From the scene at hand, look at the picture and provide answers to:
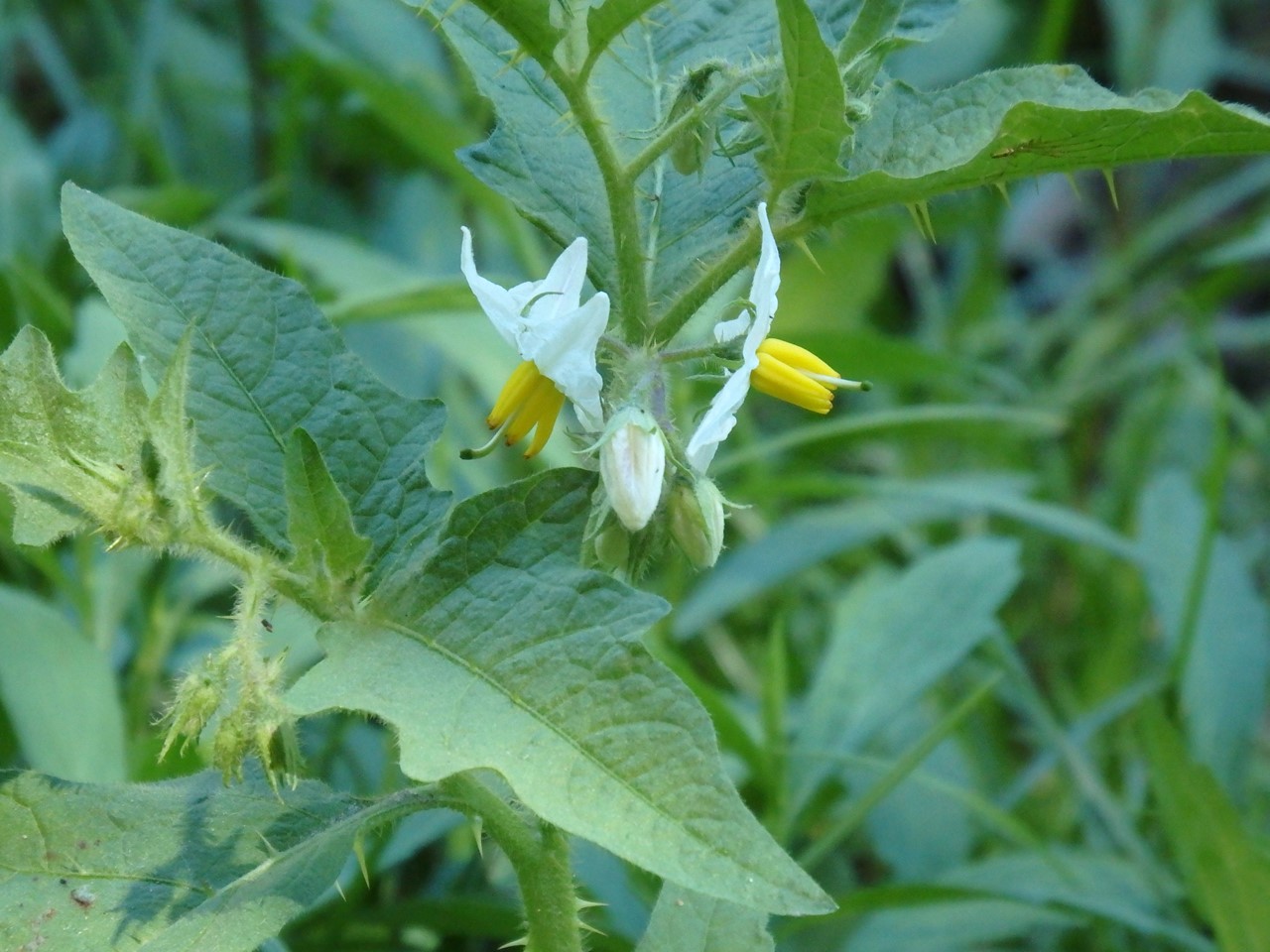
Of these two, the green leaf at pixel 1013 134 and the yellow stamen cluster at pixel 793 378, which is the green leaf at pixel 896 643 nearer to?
the yellow stamen cluster at pixel 793 378

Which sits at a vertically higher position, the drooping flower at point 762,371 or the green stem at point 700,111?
the green stem at point 700,111

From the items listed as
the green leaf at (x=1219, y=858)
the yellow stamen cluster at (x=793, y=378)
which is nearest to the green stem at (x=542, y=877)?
the yellow stamen cluster at (x=793, y=378)

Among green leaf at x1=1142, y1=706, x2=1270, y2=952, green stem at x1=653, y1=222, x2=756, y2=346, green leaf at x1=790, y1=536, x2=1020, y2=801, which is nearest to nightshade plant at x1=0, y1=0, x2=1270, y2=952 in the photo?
green stem at x1=653, y1=222, x2=756, y2=346

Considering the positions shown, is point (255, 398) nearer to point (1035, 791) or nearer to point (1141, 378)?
point (1035, 791)

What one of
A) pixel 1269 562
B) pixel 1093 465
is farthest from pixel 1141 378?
pixel 1269 562

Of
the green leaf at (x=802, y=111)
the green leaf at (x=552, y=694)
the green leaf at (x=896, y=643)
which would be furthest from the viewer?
the green leaf at (x=896, y=643)

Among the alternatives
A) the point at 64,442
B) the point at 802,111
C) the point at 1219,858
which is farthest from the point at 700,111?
the point at 1219,858

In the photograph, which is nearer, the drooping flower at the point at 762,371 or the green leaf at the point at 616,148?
the drooping flower at the point at 762,371
